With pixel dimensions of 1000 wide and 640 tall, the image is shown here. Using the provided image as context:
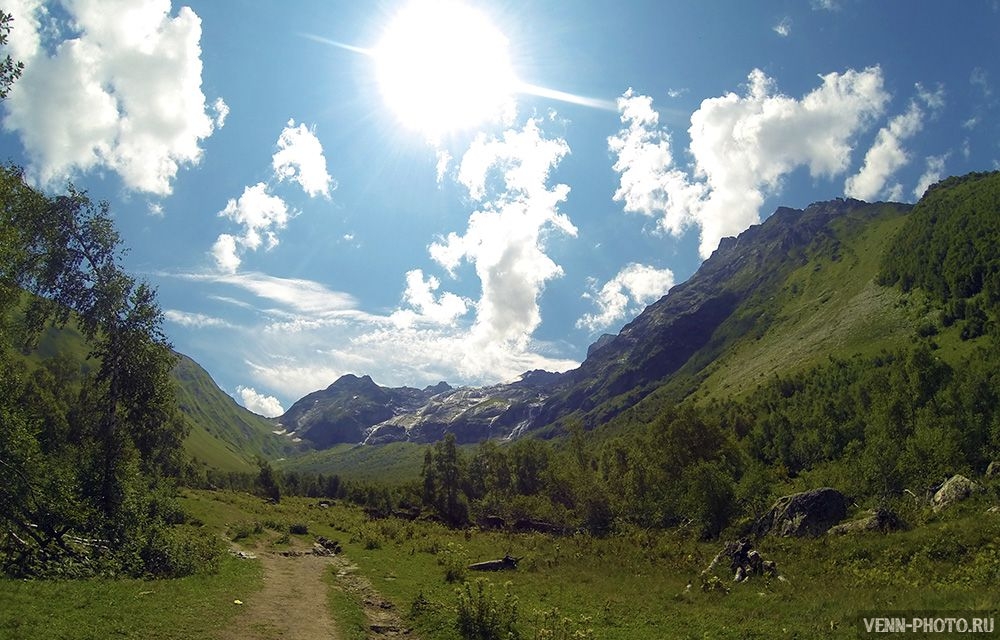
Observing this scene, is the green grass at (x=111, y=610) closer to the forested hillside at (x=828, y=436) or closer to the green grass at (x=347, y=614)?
the green grass at (x=347, y=614)

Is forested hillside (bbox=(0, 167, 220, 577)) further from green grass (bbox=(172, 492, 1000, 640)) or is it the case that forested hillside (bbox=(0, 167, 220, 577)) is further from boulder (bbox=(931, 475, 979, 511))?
boulder (bbox=(931, 475, 979, 511))

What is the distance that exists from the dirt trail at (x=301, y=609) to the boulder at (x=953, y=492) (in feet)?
136

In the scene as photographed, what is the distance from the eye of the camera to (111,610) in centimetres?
1841

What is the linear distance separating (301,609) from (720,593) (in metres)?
21.8

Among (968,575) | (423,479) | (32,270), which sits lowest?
(423,479)

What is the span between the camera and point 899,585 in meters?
25.0

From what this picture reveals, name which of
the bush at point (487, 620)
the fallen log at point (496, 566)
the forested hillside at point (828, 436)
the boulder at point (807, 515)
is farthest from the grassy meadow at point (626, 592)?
the forested hillside at point (828, 436)

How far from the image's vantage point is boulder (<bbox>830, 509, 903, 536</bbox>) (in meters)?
35.1

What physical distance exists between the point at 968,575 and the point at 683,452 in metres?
61.4

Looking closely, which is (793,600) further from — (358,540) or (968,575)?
(358,540)

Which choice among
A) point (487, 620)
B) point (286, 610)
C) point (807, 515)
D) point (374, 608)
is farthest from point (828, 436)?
point (286, 610)

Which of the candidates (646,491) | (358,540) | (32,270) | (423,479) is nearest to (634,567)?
(358,540)

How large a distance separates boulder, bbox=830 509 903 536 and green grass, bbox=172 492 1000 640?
1.32 metres

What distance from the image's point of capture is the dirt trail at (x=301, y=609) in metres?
20.3
